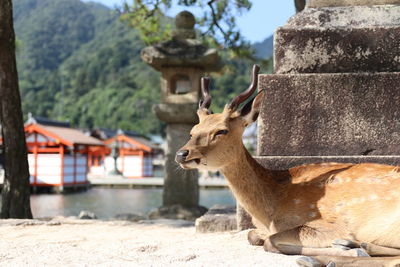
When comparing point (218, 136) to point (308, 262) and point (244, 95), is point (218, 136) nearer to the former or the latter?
point (244, 95)

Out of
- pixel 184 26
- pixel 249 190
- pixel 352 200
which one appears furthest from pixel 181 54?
pixel 352 200

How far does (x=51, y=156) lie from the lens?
23.4 metres

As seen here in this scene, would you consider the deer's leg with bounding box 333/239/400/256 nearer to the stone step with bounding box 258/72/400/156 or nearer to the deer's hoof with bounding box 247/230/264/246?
the deer's hoof with bounding box 247/230/264/246

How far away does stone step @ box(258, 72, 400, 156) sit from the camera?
11.7 feet

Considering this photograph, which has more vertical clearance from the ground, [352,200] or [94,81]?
[94,81]

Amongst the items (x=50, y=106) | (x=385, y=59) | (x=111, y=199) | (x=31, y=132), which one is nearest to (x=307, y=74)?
(x=385, y=59)

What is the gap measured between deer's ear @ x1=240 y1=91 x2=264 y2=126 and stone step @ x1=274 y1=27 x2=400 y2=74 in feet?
3.02

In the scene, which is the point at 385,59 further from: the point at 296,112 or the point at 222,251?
the point at 222,251

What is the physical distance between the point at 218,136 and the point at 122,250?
0.89 metres

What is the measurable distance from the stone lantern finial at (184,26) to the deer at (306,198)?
24.2 ft

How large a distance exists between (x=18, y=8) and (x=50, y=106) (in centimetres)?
8132

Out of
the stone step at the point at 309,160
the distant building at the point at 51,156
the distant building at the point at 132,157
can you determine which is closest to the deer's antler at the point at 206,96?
the stone step at the point at 309,160

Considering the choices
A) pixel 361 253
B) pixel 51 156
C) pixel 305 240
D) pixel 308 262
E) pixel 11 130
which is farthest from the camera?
pixel 51 156

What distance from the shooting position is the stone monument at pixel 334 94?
3557 mm
